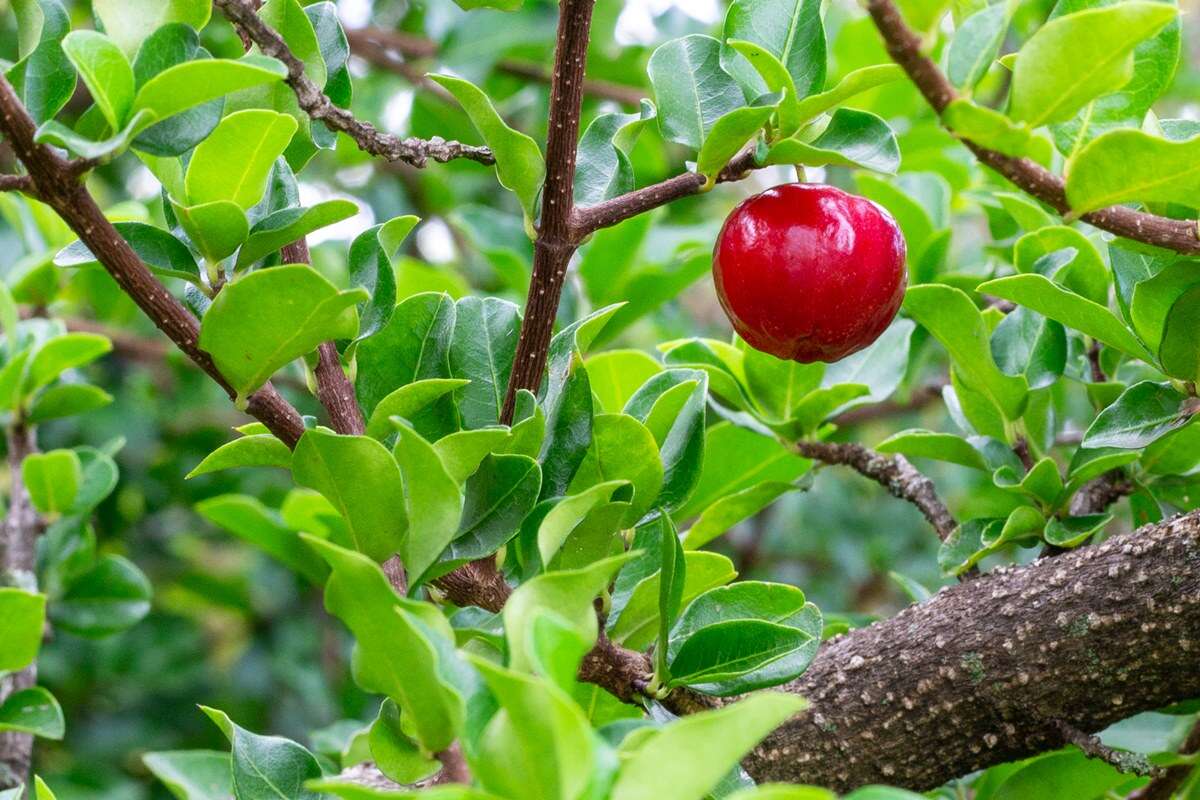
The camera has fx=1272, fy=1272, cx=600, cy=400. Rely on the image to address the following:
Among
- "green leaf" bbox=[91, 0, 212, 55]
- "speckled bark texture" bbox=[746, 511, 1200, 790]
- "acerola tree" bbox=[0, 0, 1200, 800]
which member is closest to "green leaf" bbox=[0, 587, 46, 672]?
"acerola tree" bbox=[0, 0, 1200, 800]

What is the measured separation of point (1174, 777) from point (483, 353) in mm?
565

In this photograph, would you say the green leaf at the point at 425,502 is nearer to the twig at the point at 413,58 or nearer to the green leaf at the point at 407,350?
the green leaf at the point at 407,350

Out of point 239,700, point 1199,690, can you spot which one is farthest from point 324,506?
point 239,700

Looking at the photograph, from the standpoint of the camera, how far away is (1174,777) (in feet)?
2.91

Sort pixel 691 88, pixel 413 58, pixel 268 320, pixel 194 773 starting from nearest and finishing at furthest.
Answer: pixel 268 320, pixel 691 88, pixel 194 773, pixel 413 58

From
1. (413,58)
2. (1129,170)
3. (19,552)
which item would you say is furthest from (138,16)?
(413,58)

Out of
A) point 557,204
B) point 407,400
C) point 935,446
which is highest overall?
point 557,204

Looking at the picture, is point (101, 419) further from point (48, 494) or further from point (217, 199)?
point (217, 199)

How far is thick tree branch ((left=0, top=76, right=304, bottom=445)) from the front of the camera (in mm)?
612

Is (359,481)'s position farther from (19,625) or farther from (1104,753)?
(1104,753)

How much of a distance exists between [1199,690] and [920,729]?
0.17m

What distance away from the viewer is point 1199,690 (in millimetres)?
770

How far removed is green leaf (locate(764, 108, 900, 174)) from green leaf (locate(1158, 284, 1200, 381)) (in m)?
0.20

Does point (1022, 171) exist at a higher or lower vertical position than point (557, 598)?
higher
